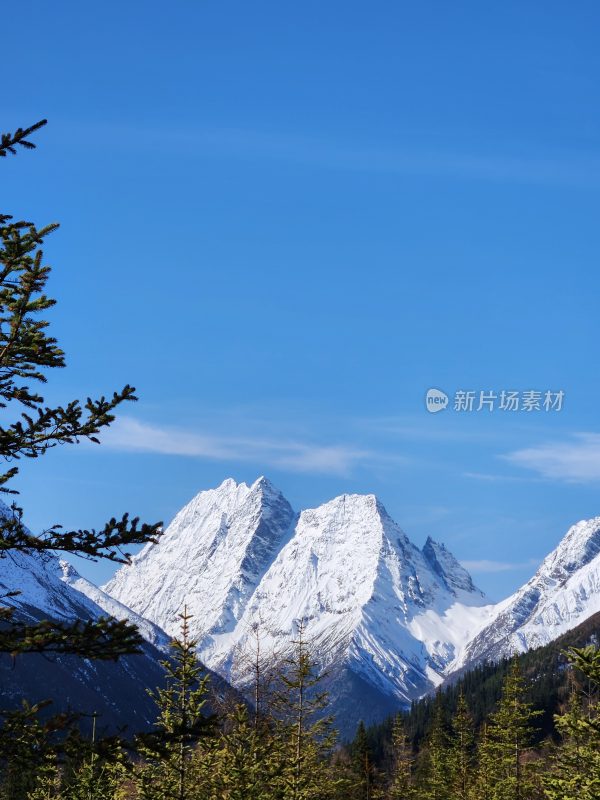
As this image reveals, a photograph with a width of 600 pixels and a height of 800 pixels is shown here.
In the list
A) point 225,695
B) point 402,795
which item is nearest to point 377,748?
point 402,795

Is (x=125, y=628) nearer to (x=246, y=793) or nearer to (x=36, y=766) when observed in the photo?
(x=36, y=766)

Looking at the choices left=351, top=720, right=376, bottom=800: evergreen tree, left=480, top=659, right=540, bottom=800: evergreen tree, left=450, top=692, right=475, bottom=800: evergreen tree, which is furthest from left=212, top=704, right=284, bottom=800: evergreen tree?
left=351, top=720, right=376, bottom=800: evergreen tree

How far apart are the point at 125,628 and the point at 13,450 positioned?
3.20m

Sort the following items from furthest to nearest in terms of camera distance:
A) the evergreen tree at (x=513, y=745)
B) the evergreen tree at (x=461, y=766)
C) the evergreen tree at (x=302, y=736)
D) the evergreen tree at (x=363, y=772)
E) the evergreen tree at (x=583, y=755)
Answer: the evergreen tree at (x=363, y=772) < the evergreen tree at (x=461, y=766) < the evergreen tree at (x=513, y=745) < the evergreen tree at (x=302, y=736) < the evergreen tree at (x=583, y=755)

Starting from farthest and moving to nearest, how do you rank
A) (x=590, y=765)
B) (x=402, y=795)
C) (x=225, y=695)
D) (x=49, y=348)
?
(x=402, y=795) → (x=225, y=695) → (x=590, y=765) → (x=49, y=348)

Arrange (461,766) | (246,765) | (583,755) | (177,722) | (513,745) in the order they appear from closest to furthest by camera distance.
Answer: (583,755) → (177,722) → (246,765) → (513,745) → (461,766)

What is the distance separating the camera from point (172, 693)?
36750 mm

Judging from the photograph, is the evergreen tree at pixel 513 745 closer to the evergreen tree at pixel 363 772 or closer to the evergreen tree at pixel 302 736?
the evergreen tree at pixel 302 736

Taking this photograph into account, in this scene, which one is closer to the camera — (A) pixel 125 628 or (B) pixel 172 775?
(A) pixel 125 628

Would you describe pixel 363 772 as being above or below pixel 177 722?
above

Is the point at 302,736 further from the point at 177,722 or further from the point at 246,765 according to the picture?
the point at 177,722

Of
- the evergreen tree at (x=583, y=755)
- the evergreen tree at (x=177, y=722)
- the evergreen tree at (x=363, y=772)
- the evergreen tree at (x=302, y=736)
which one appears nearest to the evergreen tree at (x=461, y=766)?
the evergreen tree at (x=363, y=772)

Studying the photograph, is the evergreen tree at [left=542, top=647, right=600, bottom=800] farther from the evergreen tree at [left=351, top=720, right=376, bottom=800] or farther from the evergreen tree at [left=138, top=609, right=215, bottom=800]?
the evergreen tree at [left=351, top=720, right=376, bottom=800]

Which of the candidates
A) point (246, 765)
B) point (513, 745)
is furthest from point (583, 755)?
point (513, 745)
